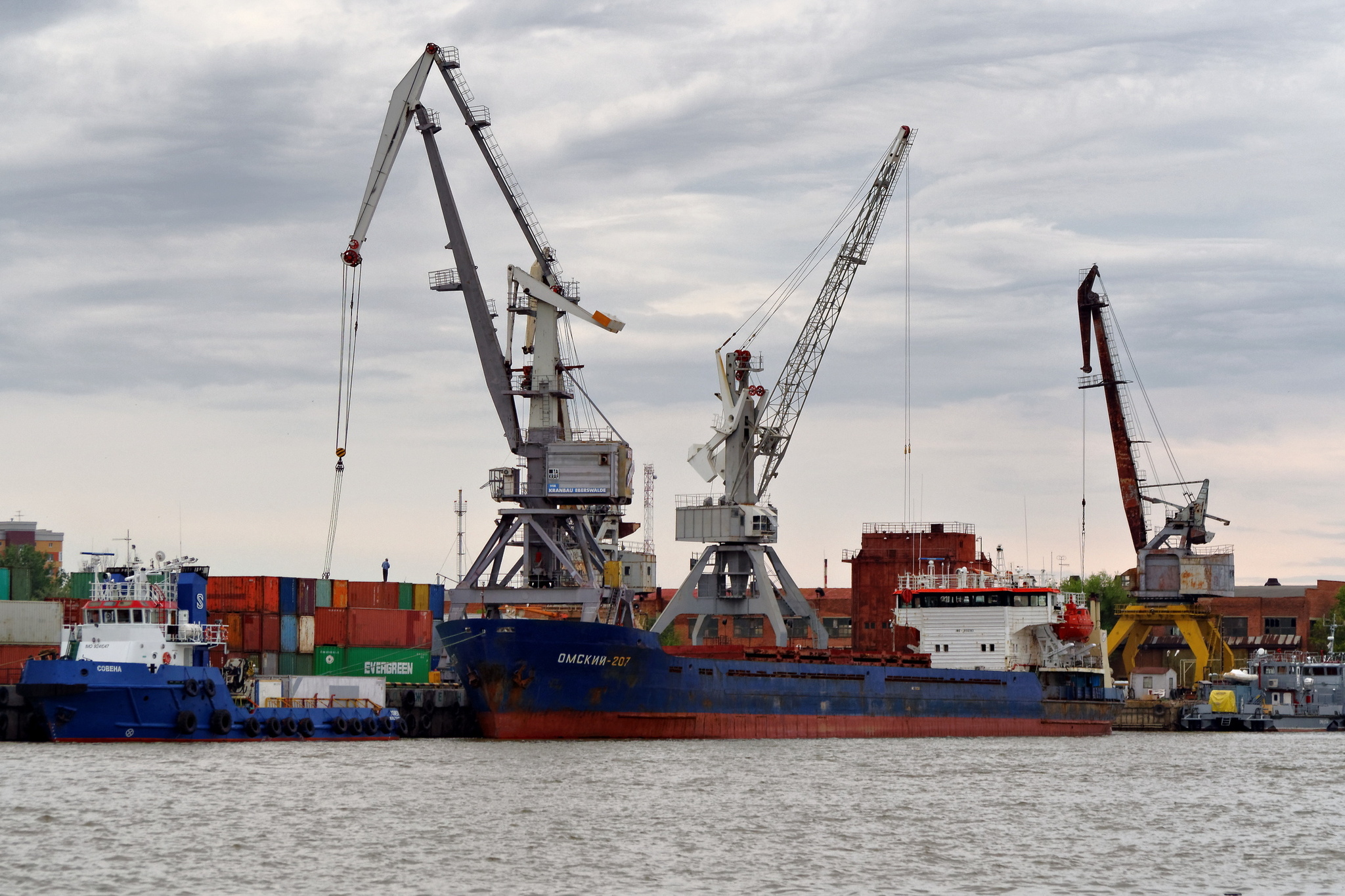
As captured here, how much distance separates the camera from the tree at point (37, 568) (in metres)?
125

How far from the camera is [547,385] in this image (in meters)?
78.4

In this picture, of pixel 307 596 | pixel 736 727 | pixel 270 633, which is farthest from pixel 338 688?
pixel 736 727

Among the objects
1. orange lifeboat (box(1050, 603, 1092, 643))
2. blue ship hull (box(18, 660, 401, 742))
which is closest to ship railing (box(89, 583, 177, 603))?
blue ship hull (box(18, 660, 401, 742))

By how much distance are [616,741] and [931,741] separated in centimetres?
1618

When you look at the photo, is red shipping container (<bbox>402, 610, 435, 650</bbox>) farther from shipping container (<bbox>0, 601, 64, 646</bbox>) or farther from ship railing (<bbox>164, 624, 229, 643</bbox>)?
ship railing (<bbox>164, 624, 229, 643</bbox>)

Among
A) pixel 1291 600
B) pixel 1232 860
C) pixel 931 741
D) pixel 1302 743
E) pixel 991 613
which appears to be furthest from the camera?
pixel 1291 600

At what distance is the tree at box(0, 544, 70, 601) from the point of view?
12512 centimetres

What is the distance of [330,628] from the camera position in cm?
7650

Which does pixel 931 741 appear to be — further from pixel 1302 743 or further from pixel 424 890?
pixel 424 890

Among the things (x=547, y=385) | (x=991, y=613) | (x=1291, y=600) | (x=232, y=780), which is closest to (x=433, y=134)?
(x=547, y=385)

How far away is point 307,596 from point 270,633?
329 centimetres

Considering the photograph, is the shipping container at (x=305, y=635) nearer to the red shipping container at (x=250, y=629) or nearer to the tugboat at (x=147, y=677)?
the red shipping container at (x=250, y=629)

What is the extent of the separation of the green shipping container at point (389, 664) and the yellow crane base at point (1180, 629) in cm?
4912

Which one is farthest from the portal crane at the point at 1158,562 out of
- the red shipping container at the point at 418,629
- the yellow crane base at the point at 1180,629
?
the red shipping container at the point at 418,629
